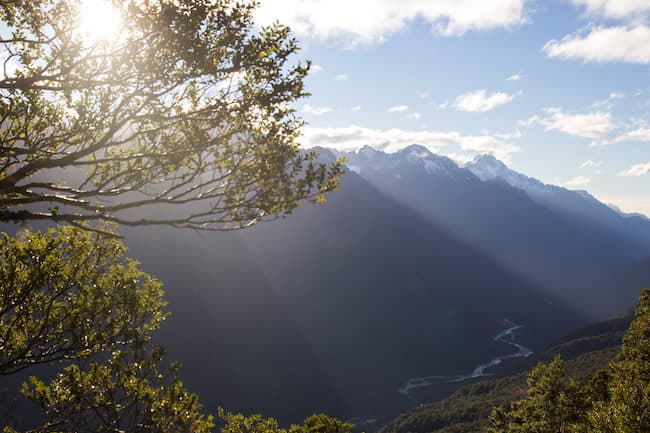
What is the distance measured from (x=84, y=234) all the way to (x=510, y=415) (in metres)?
42.7

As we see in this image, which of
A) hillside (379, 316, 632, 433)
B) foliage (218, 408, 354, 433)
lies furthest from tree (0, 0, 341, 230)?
hillside (379, 316, 632, 433)

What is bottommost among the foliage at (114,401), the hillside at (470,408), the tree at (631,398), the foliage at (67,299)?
the hillside at (470,408)

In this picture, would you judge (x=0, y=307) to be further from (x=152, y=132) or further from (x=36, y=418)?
(x=36, y=418)

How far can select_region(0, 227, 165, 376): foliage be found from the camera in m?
11.0

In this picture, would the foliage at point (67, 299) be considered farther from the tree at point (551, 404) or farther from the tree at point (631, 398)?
the tree at point (551, 404)

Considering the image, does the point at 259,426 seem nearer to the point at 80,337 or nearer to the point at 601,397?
the point at 80,337

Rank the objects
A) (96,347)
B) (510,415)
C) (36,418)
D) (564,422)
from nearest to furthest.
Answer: (96,347) < (564,422) < (510,415) < (36,418)

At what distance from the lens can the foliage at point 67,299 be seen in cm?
1102

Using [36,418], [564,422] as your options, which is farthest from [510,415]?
[36,418]

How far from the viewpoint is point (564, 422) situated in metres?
30.3

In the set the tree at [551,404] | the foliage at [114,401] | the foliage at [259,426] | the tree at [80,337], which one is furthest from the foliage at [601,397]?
the tree at [80,337]

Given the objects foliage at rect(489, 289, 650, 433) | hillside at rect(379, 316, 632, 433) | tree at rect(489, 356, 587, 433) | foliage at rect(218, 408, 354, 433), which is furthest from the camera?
hillside at rect(379, 316, 632, 433)

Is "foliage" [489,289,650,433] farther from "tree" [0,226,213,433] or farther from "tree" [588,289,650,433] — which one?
"tree" [0,226,213,433]

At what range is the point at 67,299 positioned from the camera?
1162cm
